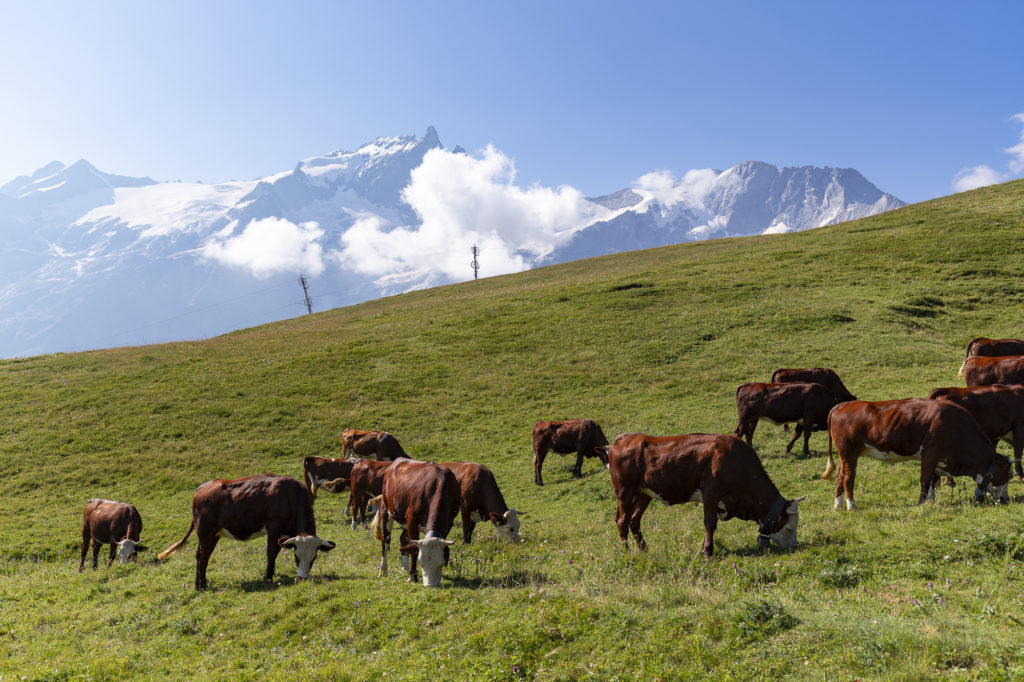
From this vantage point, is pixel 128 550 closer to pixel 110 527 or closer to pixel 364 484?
pixel 110 527

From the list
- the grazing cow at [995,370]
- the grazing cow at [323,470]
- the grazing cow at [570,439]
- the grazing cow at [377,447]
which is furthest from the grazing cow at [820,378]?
the grazing cow at [323,470]

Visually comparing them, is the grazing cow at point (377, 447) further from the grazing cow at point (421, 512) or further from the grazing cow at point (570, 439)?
the grazing cow at point (421, 512)

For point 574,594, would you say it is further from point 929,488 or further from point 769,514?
point 929,488

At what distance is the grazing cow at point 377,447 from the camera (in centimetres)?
2127

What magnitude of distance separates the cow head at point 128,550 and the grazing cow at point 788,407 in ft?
56.4

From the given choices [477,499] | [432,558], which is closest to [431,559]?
[432,558]

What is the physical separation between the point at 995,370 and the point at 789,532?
490 inches

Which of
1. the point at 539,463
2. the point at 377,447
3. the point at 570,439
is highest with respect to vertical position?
the point at 377,447

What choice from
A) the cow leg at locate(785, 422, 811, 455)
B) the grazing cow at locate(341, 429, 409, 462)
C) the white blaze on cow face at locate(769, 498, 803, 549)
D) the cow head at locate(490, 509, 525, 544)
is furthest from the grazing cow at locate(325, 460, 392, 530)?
the cow leg at locate(785, 422, 811, 455)

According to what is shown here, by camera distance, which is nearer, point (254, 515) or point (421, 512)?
point (421, 512)

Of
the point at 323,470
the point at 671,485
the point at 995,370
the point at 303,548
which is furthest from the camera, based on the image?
the point at 323,470

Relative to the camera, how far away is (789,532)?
987 centimetres

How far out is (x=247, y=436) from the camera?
Answer: 26812 millimetres

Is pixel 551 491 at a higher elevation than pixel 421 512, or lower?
lower
